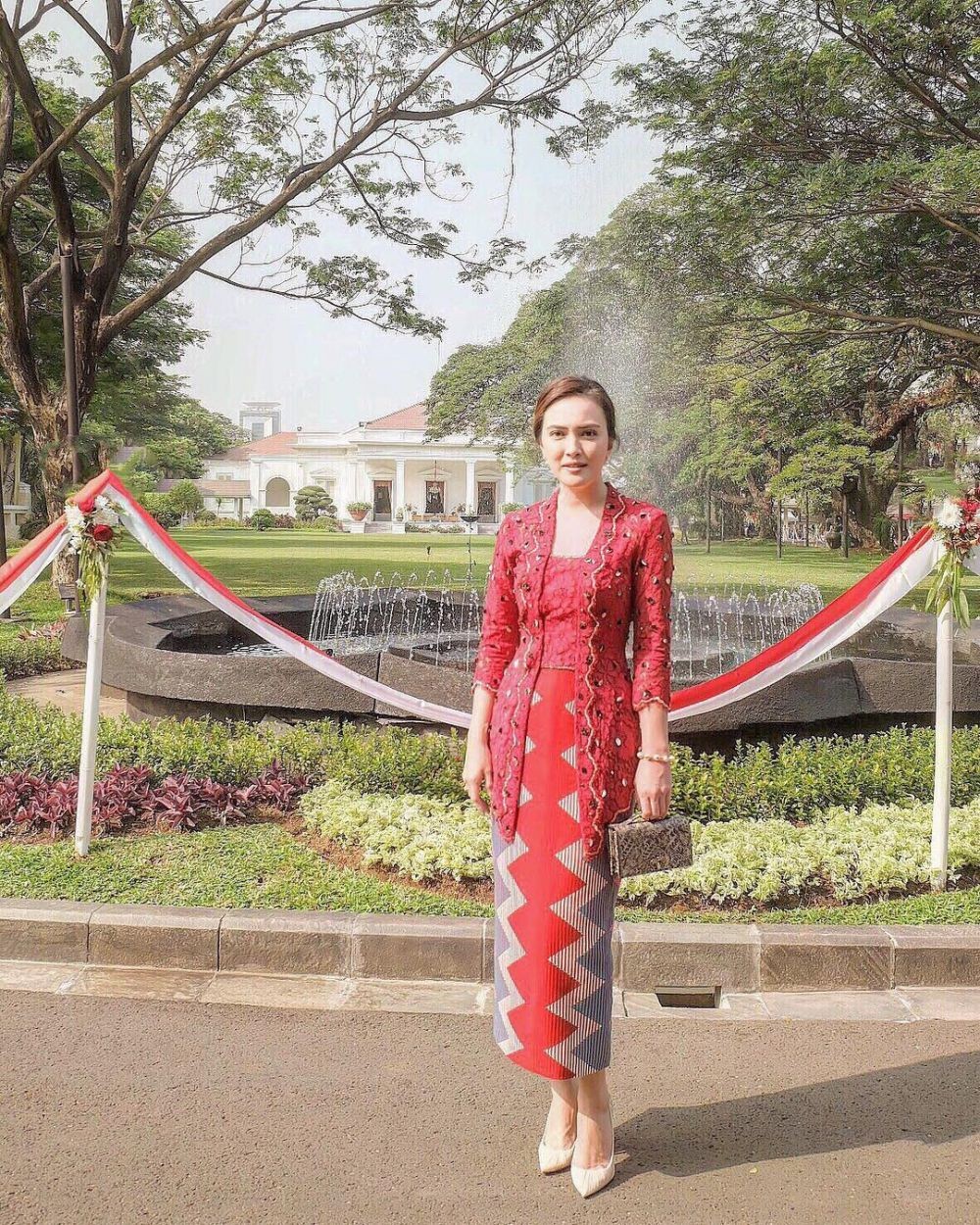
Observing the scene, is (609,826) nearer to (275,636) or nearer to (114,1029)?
(114,1029)

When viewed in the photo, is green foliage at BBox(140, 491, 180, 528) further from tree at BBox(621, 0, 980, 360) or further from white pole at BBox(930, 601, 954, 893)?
white pole at BBox(930, 601, 954, 893)

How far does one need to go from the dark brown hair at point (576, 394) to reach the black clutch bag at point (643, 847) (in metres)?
0.89

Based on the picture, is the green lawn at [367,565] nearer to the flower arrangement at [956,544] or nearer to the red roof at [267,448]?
the flower arrangement at [956,544]

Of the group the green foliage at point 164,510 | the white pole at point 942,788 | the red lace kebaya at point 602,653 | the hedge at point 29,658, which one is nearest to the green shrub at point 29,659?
the hedge at point 29,658

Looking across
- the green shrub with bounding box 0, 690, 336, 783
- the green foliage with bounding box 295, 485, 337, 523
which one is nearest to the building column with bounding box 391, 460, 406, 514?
the green foliage with bounding box 295, 485, 337, 523

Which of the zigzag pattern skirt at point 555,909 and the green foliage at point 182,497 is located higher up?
the green foliage at point 182,497

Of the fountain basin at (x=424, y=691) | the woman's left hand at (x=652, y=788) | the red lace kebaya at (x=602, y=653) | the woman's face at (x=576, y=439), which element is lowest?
the fountain basin at (x=424, y=691)

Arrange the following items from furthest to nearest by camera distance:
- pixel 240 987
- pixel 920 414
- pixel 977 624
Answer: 1. pixel 920 414
2. pixel 977 624
3. pixel 240 987

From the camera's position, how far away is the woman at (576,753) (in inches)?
95.8

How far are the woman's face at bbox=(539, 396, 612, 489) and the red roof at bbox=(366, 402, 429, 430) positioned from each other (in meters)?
57.5

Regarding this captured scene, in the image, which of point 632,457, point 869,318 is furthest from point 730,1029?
point 632,457

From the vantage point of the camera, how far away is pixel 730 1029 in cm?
331

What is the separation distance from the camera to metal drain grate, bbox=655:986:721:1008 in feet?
11.8

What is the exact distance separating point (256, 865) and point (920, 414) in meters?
26.4
